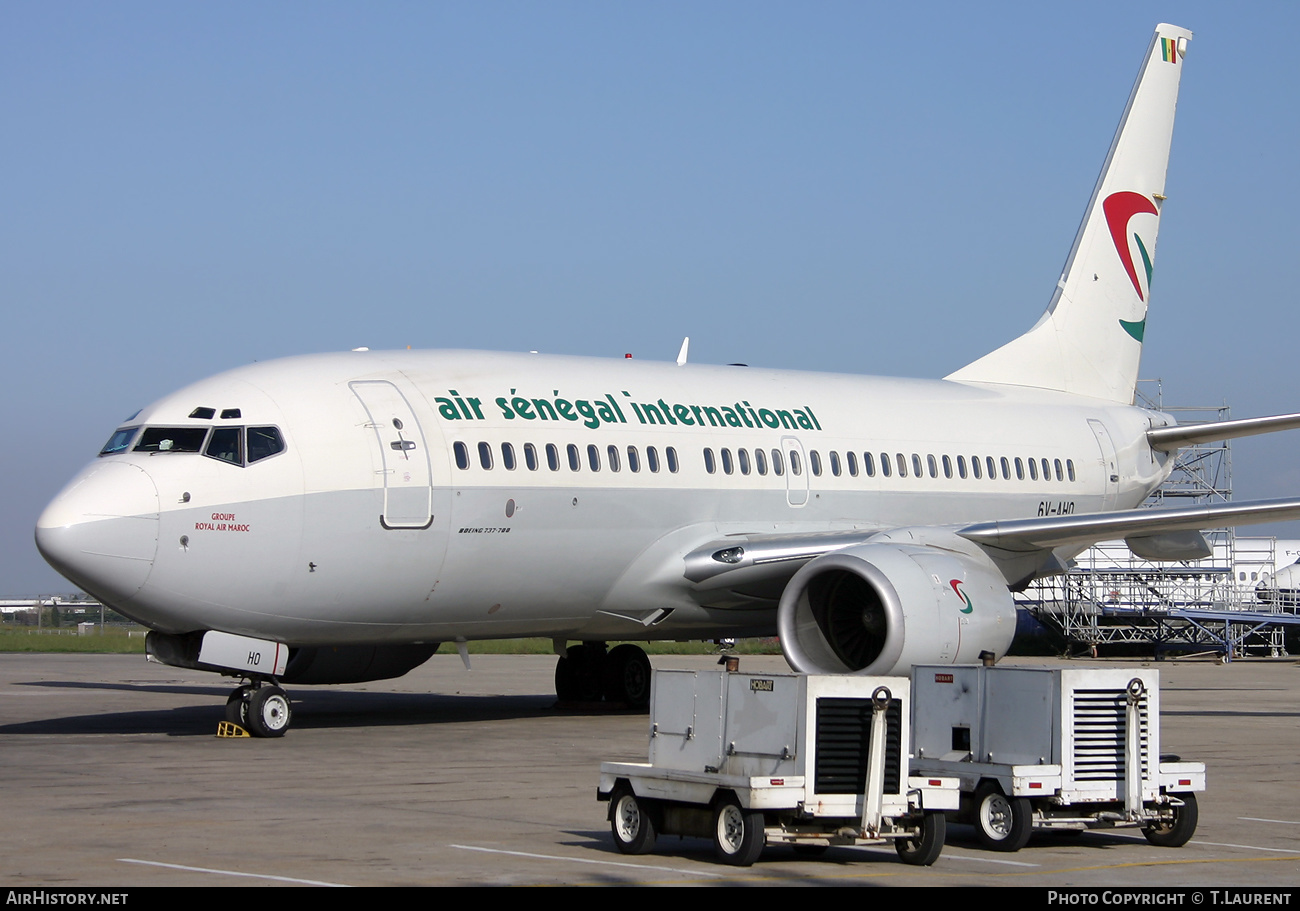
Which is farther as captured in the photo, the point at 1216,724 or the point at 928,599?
the point at 1216,724

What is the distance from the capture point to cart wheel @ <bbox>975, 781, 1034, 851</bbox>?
984cm

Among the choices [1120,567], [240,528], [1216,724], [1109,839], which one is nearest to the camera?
[1109,839]

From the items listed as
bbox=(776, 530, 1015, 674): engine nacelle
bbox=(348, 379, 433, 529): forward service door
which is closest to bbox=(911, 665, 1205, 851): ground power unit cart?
bbox=(776, 530, 1015, 674): engine nacelle

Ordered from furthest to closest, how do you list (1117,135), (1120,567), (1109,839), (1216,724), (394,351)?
(1120,567), (1117,135), (1216,724), (394,351), (1109,839)

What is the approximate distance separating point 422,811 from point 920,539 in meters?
8.55

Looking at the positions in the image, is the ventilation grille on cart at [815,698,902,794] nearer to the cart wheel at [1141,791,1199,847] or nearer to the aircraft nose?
the cart wheel at [1141,791,1199,847]

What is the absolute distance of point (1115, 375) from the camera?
27.1 meters

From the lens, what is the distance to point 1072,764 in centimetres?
1009

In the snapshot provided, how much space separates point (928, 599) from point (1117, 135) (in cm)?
1371

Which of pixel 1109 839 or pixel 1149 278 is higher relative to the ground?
pixel 1149 278

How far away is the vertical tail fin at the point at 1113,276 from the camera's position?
2628cm

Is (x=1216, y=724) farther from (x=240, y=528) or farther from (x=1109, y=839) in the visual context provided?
(x=240, y=528)

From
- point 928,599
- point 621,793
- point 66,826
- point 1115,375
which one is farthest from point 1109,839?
point 1115,375

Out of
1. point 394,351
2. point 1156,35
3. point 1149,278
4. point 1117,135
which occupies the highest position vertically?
point 1156,35
